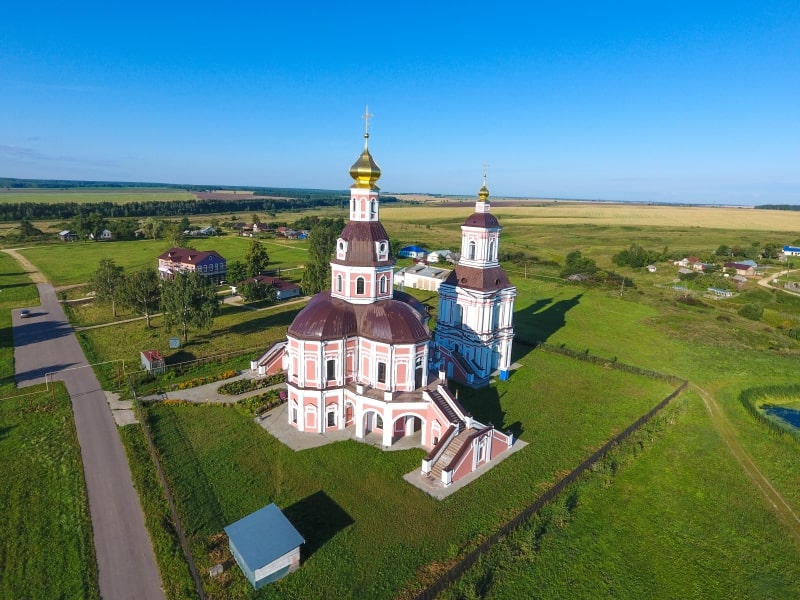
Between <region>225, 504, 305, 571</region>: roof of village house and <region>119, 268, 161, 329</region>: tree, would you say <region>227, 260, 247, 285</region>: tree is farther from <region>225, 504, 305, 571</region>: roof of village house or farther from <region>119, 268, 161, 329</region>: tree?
<region>225, 504, 305, 571</region>: roof of village house

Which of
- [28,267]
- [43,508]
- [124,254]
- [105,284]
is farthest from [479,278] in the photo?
[124,254]

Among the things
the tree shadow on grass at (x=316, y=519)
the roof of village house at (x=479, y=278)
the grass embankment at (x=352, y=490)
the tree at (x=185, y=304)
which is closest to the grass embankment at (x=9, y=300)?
the tree at (x=185, y=304)

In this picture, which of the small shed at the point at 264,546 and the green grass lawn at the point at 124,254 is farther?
the green grass lawn at the point at 124,254

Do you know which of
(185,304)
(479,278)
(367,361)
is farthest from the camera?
(185,304)

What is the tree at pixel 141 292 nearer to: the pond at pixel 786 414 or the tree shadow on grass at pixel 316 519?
the tree shadow on grass at pixel 316 519

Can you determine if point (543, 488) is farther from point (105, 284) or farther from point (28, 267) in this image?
point (28, 267)

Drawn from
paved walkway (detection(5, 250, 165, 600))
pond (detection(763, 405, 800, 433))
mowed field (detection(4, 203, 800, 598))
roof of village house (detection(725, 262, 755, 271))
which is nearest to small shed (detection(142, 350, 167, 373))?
paved walkway (detection(5, 250, 165, 600))
